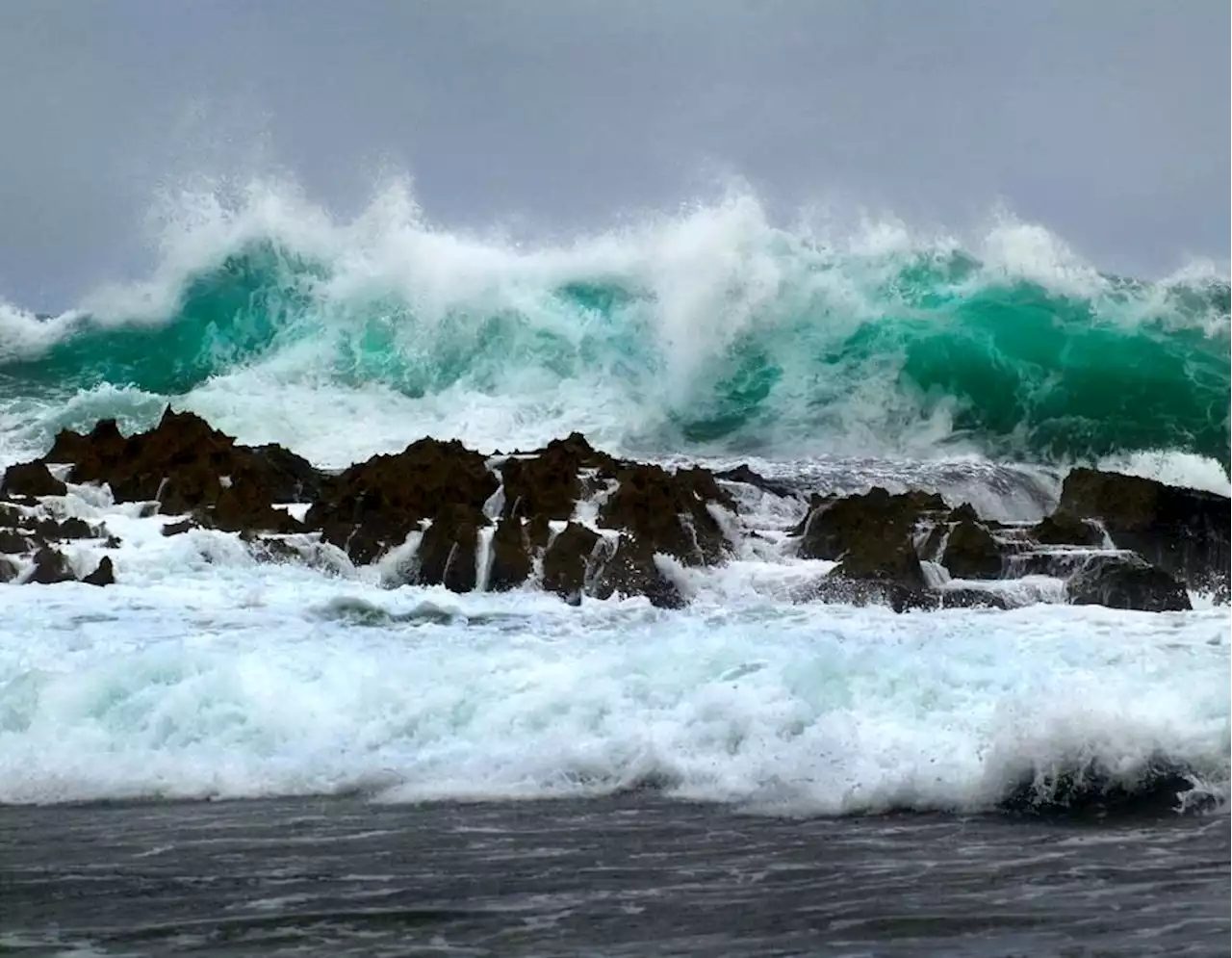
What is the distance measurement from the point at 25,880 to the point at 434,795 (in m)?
1.79

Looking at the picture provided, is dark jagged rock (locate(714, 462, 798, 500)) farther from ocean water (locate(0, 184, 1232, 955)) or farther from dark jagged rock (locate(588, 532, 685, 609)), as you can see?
dark jagged rock (locate(588, 532, 685, 609))

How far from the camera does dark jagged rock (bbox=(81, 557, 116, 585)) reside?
35.3 ft

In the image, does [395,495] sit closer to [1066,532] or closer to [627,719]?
[1066,532]

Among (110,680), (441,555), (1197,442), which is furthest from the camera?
(1197,442)

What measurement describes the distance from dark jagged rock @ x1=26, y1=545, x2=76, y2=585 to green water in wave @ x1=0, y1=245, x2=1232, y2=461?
13.5 meters

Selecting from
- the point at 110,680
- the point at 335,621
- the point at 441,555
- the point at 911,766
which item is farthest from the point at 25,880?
the point at 441,555

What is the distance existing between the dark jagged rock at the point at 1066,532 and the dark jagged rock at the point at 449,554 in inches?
168

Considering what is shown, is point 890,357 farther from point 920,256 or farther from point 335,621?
point 335,621

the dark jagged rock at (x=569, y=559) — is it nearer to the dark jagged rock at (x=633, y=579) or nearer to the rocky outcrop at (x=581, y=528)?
the rocky outcrop at (x=581, y=528)

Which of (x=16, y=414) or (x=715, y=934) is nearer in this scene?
(x=715, y=934)

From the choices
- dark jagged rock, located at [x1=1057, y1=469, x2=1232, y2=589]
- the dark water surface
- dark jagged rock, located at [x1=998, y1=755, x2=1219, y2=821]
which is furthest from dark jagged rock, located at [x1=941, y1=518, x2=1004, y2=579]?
the dark water surface

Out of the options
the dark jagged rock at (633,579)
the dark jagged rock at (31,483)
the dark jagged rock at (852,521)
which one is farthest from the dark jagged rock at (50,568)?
the dark jagged rock at (852,521)

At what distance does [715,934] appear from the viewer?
411cm

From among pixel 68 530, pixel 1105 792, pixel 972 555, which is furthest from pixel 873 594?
pixel 68 530
